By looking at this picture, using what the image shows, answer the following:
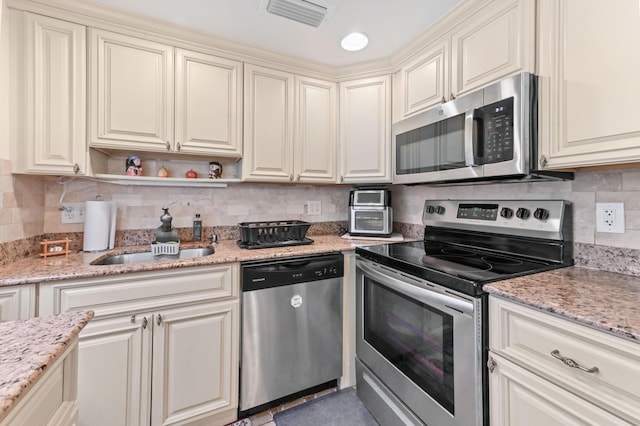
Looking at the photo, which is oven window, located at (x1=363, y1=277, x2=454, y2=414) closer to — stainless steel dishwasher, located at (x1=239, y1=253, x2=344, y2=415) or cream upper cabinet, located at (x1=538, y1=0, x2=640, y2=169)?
stainless steel dishwasher, located at (x1=239, y1=253, x2=344, y2=415)

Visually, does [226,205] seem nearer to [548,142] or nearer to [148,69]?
[148,69]

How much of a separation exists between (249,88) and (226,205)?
859 millimetres

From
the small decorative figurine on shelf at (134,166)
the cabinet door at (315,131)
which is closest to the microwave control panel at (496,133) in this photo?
the cabinet door at (315,131)

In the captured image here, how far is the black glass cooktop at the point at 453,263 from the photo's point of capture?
113 centimetres

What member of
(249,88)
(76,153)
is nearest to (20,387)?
(76,153)

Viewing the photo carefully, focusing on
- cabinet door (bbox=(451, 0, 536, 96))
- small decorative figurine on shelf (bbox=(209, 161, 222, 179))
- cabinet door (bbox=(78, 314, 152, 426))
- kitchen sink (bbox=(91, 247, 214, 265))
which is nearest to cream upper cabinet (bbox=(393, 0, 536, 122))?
cabinet door (bbox=(451, 0, 536, 96))

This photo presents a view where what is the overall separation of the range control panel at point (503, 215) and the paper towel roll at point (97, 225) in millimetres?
2068

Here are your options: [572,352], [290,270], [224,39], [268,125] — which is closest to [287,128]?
[268,125]

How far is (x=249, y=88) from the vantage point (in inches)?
76.7

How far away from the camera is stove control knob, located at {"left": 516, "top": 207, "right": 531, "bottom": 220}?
4.72 ft

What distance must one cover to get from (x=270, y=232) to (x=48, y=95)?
138 centimetres

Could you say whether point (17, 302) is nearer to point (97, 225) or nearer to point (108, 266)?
point (108, 266)

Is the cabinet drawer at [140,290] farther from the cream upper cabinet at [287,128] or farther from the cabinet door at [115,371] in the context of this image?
the cream upper cabinet at [287,128]

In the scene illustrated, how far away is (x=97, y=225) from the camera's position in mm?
1696
